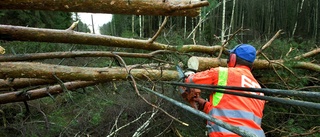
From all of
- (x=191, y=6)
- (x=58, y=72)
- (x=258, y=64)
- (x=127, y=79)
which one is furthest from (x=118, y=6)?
(x=258, y=64)

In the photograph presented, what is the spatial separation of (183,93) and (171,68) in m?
1.49

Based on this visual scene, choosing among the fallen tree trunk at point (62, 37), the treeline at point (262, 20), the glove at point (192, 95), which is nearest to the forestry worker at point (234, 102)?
the glove at point (192, 95)

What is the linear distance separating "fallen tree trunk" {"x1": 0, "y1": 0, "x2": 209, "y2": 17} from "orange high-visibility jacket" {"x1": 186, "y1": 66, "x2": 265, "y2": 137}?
56 cm

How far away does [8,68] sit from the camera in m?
2.52

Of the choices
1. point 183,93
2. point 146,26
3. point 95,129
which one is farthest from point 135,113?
point 146,26

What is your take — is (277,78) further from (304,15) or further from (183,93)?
(304,15)

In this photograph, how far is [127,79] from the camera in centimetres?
313

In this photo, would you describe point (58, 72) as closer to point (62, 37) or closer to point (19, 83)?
point (62, 37)

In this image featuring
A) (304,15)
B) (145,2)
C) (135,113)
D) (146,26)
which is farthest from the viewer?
(146,26)

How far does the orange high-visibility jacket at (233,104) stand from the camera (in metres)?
2.24

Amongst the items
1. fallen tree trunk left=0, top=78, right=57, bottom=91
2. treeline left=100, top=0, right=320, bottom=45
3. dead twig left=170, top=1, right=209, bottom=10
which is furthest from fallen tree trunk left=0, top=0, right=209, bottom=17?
treeline left=100, top=0, right=320, bottom=45

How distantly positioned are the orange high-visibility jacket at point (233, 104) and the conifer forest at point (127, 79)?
23 cm

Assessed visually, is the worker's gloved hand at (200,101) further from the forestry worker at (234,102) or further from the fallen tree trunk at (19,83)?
the fallen tree trunk at (19,83)

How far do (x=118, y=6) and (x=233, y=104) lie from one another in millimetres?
1190
